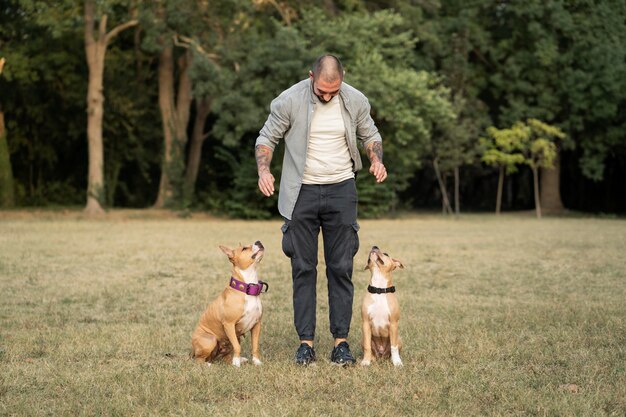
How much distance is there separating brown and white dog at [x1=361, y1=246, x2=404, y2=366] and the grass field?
16 cm

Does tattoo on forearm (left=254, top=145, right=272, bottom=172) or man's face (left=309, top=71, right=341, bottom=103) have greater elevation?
man's face (left=309, top=71, right=341, bottom=103)

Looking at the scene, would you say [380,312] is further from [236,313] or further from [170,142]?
[170,142]

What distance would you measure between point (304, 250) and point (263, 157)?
0.78 meters

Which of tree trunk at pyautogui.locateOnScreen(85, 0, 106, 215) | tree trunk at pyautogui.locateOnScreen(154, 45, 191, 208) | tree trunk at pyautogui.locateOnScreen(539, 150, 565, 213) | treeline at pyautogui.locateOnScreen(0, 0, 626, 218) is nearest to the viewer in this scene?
treeline at pyautogui.locateOnScreen(0, 0, 626, 218)

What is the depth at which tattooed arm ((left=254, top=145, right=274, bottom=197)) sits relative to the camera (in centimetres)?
628

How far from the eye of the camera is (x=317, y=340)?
7.61 m

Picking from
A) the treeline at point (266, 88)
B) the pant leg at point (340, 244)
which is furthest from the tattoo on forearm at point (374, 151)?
the treeline at point (266, 88)

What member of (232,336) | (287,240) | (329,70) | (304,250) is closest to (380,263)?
(304,250)

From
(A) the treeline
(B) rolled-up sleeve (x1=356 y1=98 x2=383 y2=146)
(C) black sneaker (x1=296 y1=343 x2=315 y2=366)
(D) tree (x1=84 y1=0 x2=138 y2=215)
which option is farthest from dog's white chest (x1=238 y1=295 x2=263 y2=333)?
(D) tree (x1=84 y1=0 x2=138 y2=215)

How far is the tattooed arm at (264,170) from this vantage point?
6.28 metres

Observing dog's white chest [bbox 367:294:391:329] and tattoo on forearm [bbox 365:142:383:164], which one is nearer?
dog's white chest [bbox 367:294:391:329]

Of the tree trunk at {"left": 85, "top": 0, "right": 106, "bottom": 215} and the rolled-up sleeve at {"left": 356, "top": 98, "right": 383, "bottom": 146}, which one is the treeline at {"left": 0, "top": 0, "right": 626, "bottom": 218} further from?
the rolled-up sleeve at {"left": 356, "top": 98, "right": 383, "bottom": 146}

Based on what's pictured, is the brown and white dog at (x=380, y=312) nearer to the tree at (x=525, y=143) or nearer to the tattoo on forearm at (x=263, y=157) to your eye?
the tattoo on forearm at (x=263, y=157)

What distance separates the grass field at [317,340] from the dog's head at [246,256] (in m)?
0.75
